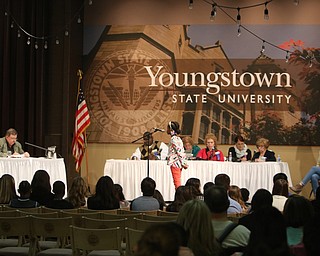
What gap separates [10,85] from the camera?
1348 cm

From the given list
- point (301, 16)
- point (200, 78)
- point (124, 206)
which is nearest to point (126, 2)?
point (200, 78)

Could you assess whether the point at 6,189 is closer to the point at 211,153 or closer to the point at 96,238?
the point at 96,238

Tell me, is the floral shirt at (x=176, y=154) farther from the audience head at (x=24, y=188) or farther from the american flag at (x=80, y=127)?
the audience head at (x=24, y=188)

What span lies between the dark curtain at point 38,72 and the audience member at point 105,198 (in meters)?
6.72

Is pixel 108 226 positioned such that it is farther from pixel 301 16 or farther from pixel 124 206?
pixel 301 16

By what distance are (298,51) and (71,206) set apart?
315 inches

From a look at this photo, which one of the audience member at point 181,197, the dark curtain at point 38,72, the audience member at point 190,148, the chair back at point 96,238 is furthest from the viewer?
the dark curtain at point 38,72

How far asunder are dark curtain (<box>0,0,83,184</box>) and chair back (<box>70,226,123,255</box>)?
828 cm

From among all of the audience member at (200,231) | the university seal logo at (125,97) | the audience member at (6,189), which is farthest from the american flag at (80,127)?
the audience member at (200,231)

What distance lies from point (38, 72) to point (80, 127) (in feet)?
5.17

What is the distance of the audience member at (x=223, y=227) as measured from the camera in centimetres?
411

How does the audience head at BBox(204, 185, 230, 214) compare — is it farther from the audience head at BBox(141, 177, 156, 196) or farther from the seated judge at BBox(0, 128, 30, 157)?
the seated judge at BBox(0, 128, 30, 157)

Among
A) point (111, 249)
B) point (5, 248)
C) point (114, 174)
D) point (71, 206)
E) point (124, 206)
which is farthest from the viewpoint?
point (114, 174)

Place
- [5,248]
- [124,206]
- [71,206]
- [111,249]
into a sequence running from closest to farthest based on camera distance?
[111,249]
[5,248]
[71,206]
[124,206]
